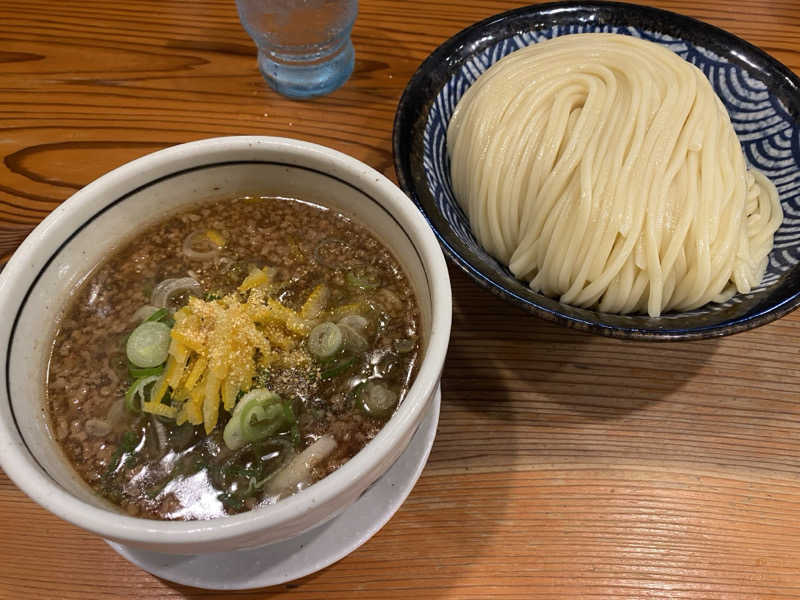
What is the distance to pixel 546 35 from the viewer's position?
5.19 feet

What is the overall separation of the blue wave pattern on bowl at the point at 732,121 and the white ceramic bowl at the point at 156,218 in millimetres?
326

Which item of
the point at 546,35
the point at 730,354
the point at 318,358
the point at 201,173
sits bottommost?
the point at 730,354

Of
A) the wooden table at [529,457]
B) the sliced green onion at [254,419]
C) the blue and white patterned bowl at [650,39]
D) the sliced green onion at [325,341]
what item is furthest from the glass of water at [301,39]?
the sliced green onion at [254,419]

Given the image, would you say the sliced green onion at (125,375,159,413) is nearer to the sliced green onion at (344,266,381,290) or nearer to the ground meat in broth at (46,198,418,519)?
the ground meat in broth at (46,198,418,519)

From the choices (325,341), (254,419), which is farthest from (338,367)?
(254,419)

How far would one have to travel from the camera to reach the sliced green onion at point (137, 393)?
899 millimetres

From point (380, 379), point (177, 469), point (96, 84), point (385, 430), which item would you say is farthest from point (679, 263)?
point (96, 84)

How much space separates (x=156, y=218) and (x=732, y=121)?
1354 millimetres

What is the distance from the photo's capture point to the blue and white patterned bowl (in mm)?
1088

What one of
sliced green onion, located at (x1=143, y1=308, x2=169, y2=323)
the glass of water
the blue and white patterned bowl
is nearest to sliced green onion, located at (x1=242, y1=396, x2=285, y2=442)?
sliced green onion, located at (x1=143, y1=308, x2=169, y2=323)

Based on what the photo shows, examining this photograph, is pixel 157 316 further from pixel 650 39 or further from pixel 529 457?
pixel 650 39

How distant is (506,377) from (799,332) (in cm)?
66

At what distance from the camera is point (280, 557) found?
0.95 metres

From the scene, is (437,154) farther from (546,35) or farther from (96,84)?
(96,84)
